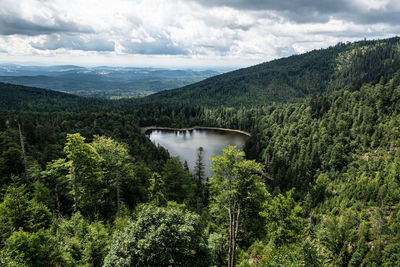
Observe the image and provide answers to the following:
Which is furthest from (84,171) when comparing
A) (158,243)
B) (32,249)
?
(158,243)

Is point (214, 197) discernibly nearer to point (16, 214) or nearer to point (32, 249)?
point (32, 249)

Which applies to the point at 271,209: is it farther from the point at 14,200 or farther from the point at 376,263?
the point at 376,263

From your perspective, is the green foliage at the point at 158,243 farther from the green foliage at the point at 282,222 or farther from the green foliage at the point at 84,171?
the green foliage at the point at 84,171

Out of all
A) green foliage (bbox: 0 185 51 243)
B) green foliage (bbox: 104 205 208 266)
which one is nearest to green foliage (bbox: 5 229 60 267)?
green foliage (bbox: 0 185 51 243)

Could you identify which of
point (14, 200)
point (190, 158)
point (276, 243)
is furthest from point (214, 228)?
point (190, 158)

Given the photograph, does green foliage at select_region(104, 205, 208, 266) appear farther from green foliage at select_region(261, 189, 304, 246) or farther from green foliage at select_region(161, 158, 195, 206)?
green foliage at select_region(161, 158, 195, 206)
